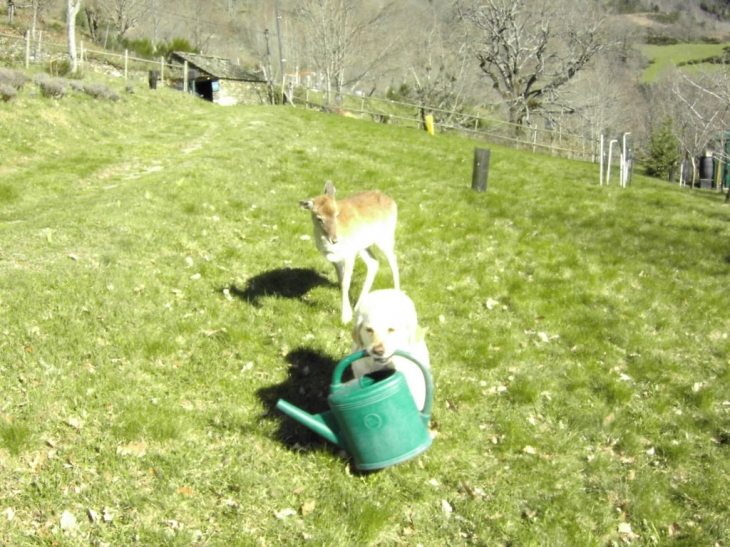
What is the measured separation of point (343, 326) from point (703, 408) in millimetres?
4768

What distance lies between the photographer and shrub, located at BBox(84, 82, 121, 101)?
2790 centimetres

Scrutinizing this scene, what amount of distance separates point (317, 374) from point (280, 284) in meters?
2.75

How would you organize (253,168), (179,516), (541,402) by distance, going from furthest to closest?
1. (253,168)
2. (541,402)
3. (179,516)

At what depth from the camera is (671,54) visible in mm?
119125

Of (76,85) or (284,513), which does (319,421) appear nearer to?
(284,513)

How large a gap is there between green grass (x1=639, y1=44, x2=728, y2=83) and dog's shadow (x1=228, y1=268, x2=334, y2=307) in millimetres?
104545

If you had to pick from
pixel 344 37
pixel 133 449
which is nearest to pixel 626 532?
pixel 133 449

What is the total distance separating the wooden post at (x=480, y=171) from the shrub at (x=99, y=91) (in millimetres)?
19698

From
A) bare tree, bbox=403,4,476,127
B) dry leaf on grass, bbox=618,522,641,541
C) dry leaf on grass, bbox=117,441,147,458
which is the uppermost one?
bare tree, bbox=403,4,476,127

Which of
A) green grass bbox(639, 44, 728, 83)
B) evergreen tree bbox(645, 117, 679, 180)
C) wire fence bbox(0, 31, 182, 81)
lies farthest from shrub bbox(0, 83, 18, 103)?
green grass bbox(639, 44, 728, 83)

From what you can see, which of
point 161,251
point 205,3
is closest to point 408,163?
point 161,251

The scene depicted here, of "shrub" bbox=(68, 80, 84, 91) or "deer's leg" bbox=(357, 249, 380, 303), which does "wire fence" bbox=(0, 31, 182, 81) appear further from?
"deer's leg" bbox=(357, 249, 380, 303)

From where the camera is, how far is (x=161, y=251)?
10320mm

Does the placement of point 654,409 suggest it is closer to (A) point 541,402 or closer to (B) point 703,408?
(B) point 703,408
